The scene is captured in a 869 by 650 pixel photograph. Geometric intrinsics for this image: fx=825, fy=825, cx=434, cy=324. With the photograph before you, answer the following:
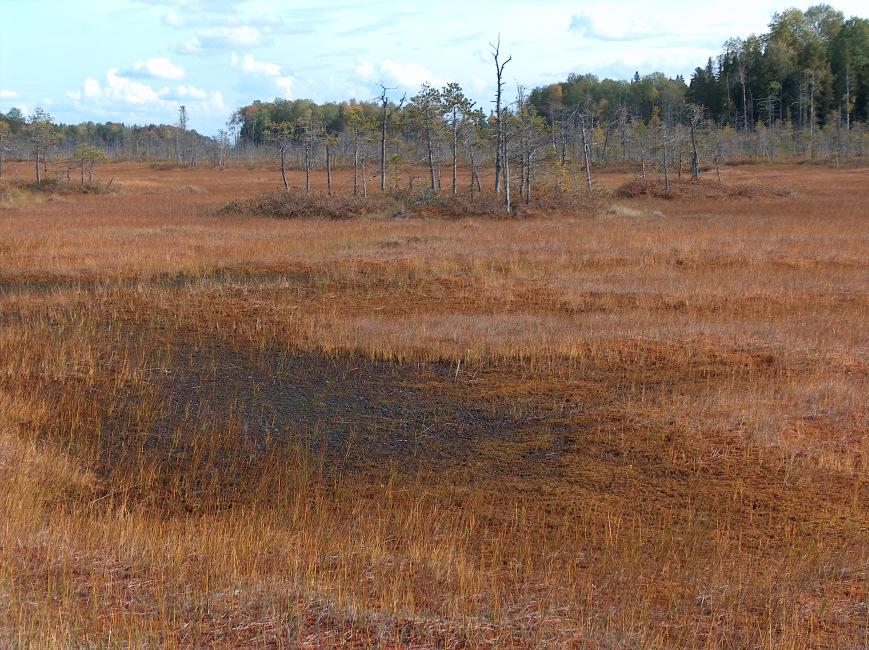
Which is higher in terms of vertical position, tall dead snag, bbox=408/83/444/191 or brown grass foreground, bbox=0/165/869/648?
tall dead snag, bbox=408/83/444/191

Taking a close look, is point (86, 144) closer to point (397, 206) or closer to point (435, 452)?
point (397, 206)

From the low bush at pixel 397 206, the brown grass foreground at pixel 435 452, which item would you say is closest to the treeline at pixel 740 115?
the low bush at pixel 397 206

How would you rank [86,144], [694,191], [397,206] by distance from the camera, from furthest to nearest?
[86,144], [694,191], [397,206]

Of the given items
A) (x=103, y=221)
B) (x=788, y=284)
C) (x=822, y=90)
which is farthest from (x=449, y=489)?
(x=822, y=90)

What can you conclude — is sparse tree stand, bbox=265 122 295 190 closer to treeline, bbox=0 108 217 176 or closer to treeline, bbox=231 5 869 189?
treeline, bbox=231 5 869 189

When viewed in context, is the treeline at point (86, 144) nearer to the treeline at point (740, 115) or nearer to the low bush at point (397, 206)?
the treeline at point (740, 115)

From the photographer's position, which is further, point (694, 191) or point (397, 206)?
point (694, 191)

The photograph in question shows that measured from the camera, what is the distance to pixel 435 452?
8461 mm

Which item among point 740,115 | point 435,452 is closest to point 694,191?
point 435,452

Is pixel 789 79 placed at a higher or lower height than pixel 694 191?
higher

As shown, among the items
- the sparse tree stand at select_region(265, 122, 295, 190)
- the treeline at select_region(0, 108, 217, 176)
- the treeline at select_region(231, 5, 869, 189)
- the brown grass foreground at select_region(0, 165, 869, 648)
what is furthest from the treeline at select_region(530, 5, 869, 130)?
the brown grass foreground at select_region(0, 165, 869, 648)

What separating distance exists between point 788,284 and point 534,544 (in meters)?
11.7

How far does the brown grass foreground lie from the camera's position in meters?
4.90


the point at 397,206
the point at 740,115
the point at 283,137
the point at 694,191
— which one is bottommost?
the point at 397,206
